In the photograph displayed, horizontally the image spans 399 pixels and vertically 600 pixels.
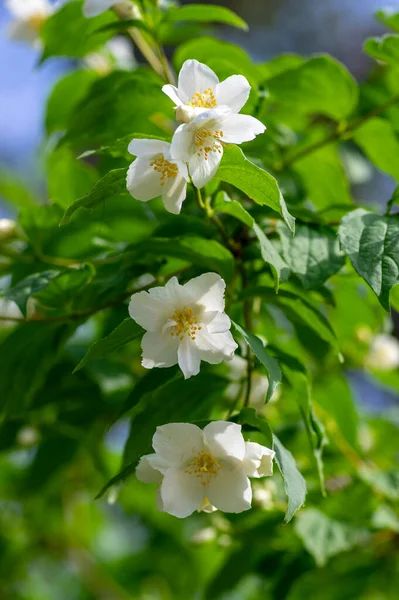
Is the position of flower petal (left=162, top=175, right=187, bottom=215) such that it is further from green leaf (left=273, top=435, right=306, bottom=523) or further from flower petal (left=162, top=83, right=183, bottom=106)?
green leaf (left=273, top=435, right=306, bottom=523)

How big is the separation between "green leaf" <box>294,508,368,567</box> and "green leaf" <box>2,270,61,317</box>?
626mm

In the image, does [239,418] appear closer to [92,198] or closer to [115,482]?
[115,482]

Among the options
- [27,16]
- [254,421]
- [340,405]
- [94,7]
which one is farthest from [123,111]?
[27,16]

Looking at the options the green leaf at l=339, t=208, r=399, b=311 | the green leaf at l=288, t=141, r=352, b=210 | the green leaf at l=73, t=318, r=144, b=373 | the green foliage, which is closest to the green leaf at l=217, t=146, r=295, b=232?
the green foliage

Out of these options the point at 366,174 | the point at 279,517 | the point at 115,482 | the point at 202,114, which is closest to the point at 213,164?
the point at 202,114

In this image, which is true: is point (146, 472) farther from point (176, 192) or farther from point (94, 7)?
point (94, 7)

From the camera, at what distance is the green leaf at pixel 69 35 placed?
1.39 meters

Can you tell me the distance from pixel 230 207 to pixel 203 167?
0.12 metres

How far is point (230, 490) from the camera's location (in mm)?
896

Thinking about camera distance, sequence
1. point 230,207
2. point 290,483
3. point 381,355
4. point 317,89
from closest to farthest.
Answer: point 290,483, point 230,207, point 317,89, point 381,355

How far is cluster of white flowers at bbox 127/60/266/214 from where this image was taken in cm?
84

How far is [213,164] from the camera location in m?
0.86

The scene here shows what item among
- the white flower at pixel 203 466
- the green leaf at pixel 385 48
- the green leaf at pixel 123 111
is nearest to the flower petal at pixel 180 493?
the white flower at pixel 203 466

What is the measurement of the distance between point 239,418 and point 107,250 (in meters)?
0.46
